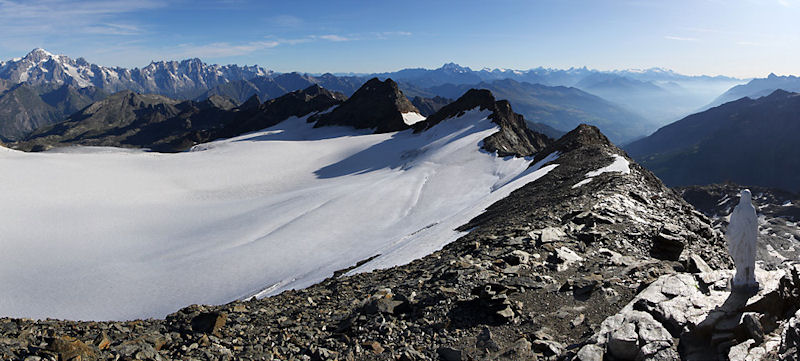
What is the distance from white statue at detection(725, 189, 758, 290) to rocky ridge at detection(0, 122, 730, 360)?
2.38 metres

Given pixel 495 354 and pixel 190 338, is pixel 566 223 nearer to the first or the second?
pixel 495 354

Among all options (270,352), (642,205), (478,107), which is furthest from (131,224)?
(478,107)

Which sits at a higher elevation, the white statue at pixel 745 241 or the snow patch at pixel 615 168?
the white statue at pixel 745 241

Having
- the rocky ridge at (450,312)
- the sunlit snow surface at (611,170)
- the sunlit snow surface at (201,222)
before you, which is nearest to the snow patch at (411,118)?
the sunlit snow surface at (201,222)

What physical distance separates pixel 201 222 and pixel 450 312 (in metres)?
29.1

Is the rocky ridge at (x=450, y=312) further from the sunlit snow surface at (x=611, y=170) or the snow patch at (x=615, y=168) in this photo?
the snow patch at (x=615, y=168)

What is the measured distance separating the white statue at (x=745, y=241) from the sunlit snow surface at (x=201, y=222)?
12.2 metres

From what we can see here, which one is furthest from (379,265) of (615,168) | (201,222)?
(201,222)

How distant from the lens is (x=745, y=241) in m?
7.35

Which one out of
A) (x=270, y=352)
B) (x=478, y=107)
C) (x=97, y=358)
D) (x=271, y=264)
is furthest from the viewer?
(x=478, y=107)

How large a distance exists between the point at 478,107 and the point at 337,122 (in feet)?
142

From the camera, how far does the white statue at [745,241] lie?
23.7ft

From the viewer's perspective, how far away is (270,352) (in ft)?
28.3

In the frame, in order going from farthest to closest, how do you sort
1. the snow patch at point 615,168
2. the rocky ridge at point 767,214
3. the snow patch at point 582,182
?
the rocky ridge at point 767,214 → the snow patch at point 615,168 → the snow patch at point 582,182
